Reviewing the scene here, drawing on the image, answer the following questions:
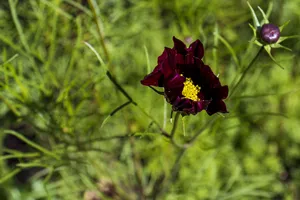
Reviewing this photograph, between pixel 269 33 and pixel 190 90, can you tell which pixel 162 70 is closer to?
pixel 190 90

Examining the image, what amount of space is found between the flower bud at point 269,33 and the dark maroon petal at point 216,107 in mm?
151

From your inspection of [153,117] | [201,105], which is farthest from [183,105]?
[153,117]

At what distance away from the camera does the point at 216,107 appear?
64 centimetres

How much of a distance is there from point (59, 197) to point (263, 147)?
2.38 feet

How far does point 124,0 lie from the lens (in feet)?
5.10

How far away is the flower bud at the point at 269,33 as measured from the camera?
0.69m

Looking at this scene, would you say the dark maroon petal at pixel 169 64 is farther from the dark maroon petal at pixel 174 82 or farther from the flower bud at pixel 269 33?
the flower bud at pixel 269 33

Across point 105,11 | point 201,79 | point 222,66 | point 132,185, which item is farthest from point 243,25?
point 201,79

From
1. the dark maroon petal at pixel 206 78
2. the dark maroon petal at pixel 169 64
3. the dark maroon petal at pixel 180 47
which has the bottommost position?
the dark maroon petal at pixel 169 64

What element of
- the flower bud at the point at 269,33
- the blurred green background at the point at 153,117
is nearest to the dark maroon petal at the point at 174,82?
the flower bud at the point at 269,33

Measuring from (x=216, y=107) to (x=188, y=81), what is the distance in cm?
9

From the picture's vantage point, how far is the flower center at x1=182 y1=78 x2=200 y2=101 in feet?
2.27

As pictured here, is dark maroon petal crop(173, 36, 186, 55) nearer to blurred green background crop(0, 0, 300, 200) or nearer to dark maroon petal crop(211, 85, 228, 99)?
dark maroon petal crop(211, 85, 228, 99)

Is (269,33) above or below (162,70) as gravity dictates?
above
